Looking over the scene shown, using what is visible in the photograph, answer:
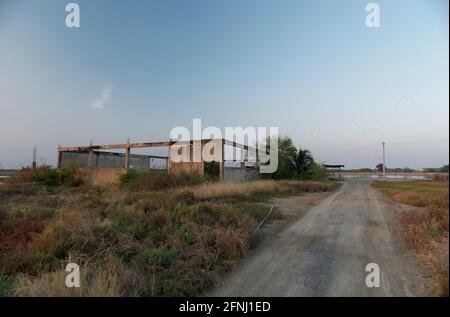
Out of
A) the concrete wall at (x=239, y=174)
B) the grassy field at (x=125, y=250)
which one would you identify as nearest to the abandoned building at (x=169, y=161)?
the concrete wall at (x=239, y=174)

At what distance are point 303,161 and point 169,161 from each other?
1462 cm

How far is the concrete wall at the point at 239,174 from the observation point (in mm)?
18050

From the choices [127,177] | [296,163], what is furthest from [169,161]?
[296,163]

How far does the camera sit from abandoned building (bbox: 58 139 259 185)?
17.4m

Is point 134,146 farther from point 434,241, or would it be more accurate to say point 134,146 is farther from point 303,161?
point 434,241

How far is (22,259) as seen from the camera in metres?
4.07

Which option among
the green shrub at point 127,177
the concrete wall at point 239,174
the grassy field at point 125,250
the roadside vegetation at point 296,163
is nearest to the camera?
the grassy field at point 125,250

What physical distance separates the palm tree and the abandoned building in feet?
15.7

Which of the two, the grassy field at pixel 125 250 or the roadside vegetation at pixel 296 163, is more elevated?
the roadside vegetation at pixel 296 163

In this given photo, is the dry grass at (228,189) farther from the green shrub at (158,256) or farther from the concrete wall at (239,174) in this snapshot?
the green shrub at (158,256)

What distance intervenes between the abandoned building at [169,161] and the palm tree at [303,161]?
4.78 m

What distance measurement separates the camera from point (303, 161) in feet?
85.9
